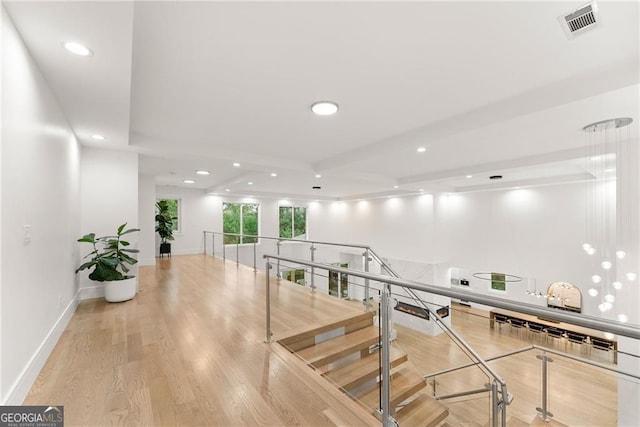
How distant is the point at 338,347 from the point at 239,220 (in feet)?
29.4

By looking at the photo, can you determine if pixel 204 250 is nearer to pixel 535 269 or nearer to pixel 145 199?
pixel 145 199

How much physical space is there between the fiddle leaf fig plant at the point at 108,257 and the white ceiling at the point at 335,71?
132cm

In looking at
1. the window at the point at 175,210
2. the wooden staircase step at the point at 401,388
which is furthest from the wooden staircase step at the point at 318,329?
the window at the point at 175,210

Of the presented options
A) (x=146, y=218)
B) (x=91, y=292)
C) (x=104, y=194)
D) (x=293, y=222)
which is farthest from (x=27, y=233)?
(x=293, y=222)

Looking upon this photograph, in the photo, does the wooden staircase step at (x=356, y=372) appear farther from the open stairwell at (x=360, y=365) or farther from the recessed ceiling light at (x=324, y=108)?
the recessed ceiling light at (x=324, y=108)

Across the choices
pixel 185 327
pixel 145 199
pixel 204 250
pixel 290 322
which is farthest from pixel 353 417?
pixel 204 250

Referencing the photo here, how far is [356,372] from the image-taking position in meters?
2.88

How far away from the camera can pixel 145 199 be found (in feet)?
24.1

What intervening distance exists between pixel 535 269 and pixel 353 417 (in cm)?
838

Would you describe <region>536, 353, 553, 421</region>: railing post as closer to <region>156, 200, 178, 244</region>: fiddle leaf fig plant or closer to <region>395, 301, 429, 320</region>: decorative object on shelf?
<region>395, 301, 429, 320</region>: decorative object on shelf

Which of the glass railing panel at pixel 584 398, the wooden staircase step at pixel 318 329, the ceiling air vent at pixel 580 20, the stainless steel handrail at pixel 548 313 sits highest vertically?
the ceiling air vent at pixel 580 20

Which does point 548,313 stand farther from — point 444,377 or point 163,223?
point 163,223

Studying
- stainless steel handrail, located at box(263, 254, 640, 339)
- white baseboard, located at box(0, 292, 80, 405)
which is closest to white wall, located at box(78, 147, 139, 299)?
white baseboard, located at box(0, 292, 80, 405)

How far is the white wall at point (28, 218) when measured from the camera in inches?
61.3
